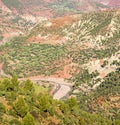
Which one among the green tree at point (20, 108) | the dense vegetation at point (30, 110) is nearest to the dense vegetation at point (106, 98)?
the dense vegetation at point (30, 110)

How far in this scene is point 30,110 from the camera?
66000 mm

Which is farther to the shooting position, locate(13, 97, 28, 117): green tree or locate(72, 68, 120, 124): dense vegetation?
locate(72, 68, 120, 124): dense vegetation

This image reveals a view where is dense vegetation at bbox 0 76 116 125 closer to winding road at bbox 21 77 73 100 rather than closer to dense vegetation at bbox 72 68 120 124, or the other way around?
dense vegetation at bbox 72 68 120 124

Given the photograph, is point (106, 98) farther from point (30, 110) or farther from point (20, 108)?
point (20, 108)

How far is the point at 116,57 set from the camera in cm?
18712

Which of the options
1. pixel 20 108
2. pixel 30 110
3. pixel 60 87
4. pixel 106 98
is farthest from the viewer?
pixel 60 87

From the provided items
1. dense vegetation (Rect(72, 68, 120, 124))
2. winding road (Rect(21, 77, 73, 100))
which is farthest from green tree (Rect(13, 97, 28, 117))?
winding road (Rect(21, 77, 73, 100))

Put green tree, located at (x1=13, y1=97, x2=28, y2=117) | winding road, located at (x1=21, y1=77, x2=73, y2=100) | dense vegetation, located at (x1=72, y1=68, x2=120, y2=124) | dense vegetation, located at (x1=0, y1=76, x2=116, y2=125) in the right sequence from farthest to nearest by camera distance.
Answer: winding road, located at (x1=21, y1=77, x2=73, y2=100), dense vegetation, located at (x1=72, y1=68, x2=120, y2=124), green tree, located at (x1=13, y1=97, x2=28, y2=117), dense vegetation, located at (x1=0, y1=76, x2=116, y2=125)

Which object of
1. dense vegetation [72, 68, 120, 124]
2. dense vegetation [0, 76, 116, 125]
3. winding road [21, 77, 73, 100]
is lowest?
winding road [21, 77, 73, 100]

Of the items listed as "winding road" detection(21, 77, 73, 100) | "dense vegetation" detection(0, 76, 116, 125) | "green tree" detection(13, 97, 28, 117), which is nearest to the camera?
"dense vegetation" detection(0, 76, 116, 125)

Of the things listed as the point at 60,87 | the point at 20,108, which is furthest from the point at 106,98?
the point at 20,108

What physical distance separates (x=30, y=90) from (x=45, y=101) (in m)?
13.3

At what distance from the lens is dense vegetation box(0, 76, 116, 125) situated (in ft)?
193

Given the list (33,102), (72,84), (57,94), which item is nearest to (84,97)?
(57,94)
